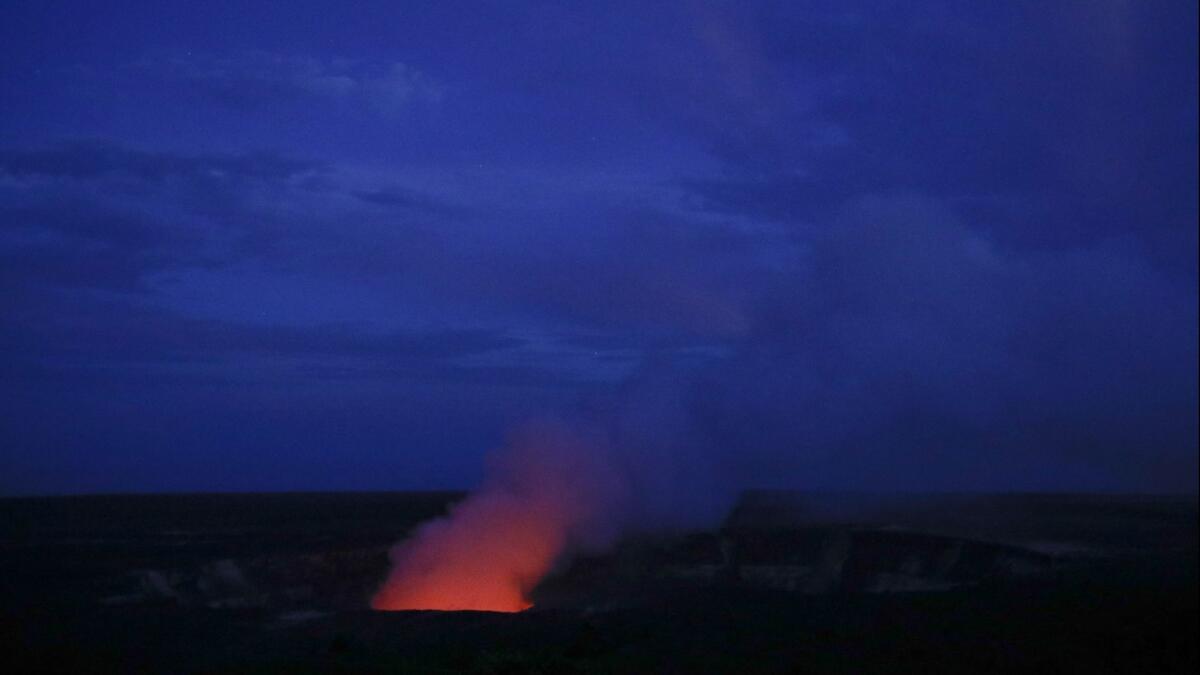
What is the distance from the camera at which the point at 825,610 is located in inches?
1006

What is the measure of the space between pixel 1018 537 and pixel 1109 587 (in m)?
18.3

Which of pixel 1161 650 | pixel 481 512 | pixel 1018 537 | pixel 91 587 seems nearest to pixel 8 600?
pixel 91 587

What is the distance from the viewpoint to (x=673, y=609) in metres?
27.0

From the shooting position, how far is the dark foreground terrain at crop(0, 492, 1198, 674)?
20.4m

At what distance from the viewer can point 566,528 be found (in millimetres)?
41281

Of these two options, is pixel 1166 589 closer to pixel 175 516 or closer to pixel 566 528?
pixel 566 528

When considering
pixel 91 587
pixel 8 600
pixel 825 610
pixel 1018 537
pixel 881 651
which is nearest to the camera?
pixel 881 651

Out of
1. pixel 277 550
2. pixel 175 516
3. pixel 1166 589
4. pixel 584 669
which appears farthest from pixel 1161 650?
pixel 175 516

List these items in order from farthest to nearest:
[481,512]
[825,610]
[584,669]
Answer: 1. [481,512]
2. [825,610]
3. [584,669]

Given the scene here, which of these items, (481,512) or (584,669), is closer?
(584,669)

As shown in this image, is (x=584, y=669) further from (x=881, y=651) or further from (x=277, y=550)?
(x=277, y=550)

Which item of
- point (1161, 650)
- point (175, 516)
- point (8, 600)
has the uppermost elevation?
point (175, 516)

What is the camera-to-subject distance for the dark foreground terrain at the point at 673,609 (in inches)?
802

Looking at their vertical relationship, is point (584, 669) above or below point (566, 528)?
below
